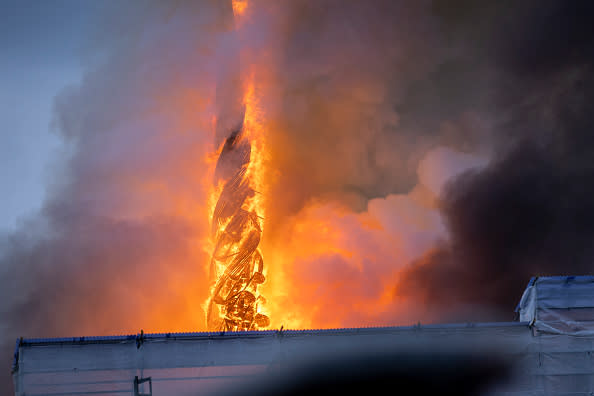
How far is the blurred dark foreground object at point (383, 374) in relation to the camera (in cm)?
1284

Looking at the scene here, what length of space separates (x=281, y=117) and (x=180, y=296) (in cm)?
899

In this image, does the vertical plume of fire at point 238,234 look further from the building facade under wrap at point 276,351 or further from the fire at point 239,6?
the building facade under wrap at point 276,351

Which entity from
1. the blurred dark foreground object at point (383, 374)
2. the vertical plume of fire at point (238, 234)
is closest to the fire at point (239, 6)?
the vertical plume of fire at point (238, 234)

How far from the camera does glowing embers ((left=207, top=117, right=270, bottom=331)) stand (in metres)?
19.6

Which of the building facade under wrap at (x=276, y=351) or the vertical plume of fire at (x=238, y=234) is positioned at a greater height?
the vertical plume of fire at (x=238, y=234)

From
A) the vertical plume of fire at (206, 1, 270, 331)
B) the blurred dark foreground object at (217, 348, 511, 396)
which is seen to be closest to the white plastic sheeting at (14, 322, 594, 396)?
the blurred dark foreground object at (217, 348, 511, 396)

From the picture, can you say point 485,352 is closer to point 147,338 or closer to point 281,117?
point 147,338

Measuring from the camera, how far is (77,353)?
1246 cm

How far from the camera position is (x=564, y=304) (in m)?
13.3

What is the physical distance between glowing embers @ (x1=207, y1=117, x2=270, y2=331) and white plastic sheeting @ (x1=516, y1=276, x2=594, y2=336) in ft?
34.0

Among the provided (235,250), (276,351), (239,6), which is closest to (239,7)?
(239,6)

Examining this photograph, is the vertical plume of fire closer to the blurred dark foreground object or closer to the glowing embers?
the glowing embers

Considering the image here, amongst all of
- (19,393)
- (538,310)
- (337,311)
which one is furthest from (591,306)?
(19,393)

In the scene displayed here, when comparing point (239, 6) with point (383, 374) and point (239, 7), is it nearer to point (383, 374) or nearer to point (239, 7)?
point (239, 7)
